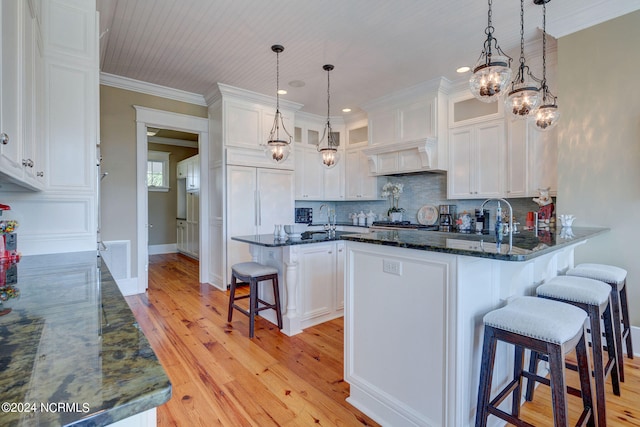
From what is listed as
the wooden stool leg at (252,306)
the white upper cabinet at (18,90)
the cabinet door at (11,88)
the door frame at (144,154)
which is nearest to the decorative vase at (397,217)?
the wooden stool leg at (252,306)

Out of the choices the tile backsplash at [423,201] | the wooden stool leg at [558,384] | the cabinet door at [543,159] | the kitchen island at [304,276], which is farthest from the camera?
the tile backsplash at [423,201]

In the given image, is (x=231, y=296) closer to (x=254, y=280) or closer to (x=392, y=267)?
(x=254, y=280)

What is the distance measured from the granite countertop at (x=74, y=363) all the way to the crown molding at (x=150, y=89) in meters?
4.05

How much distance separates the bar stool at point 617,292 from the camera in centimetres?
216

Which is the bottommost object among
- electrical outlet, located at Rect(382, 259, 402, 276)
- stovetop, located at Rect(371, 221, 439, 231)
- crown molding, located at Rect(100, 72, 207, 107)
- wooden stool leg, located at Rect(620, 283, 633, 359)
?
wooden stool leg, located at Rect(620, 283, 633, 359)

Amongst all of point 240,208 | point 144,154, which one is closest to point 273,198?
point 240,208

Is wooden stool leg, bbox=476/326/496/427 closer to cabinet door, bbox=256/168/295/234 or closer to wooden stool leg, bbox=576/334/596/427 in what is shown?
wooden stool leg, bbox=576/334/596/427

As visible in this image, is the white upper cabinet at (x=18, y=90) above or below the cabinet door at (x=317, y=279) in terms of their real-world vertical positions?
above

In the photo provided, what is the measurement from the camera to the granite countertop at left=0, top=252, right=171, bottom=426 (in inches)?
18.7

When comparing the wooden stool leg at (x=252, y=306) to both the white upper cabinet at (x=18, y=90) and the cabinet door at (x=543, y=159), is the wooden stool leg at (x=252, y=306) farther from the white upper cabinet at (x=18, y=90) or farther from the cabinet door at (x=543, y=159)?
the cabinet door at (x=543, y=159)

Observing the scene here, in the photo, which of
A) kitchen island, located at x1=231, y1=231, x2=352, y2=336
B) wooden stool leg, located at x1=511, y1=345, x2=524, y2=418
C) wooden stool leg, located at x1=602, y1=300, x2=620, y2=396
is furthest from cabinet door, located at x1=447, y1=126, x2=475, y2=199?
wooden stool leg, located at x1=511, y1=345, x2=524, y2=418

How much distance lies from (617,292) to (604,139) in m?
1.44

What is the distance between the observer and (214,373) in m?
2.36

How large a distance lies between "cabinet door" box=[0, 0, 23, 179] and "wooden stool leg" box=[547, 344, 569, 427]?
221 cm
